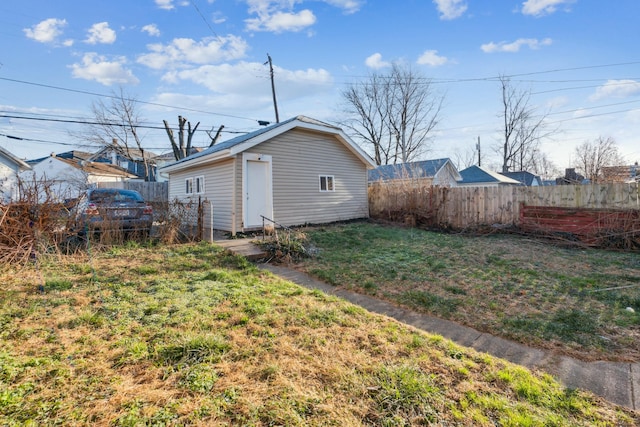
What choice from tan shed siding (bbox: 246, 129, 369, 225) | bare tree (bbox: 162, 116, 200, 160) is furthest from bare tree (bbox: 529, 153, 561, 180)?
bare tree (bbox: 162, 116, 200, 160)

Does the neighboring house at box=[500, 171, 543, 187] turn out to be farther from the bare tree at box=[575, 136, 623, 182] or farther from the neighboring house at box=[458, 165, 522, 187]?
the bare tree at box=[575, 136, 623, 182]

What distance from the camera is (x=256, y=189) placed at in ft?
32.6

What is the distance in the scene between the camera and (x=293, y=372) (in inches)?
92.7

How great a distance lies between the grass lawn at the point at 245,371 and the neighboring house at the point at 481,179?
26.5m

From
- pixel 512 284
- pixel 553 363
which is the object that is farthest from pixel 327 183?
pixel 553 363

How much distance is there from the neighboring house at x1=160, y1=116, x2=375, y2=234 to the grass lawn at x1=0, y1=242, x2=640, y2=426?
587cm

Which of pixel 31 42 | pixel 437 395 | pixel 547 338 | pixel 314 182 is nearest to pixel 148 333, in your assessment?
pixel 437 395

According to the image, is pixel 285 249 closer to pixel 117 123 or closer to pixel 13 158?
pixel 13 158

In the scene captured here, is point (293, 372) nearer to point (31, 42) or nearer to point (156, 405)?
point (156, 405)

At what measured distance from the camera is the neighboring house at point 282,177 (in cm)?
964

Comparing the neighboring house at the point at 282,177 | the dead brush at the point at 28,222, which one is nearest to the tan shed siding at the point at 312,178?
the neighboring house at the point at 282,177

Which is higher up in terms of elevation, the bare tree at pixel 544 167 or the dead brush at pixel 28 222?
the bare tree at pixel 544 167

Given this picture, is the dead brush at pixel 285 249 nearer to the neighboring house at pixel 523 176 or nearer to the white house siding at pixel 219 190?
the white house siding at pixel 219 190

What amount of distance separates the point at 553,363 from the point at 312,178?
9493 mm
